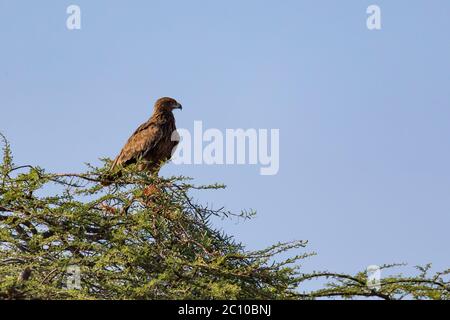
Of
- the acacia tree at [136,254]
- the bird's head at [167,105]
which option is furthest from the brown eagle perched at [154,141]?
the acacia tree at [136,254]

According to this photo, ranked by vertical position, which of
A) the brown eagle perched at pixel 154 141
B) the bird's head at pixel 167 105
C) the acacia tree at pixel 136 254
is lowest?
the acacia tree at pixel 136 254

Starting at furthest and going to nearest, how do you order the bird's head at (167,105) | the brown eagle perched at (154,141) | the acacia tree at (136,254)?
the bird's head at (167,105), the brown eagle perched at (154,141), the acacia tree at (136,254)

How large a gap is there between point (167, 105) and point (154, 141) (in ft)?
3.91

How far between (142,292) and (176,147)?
18.9ft

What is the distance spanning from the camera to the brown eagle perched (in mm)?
12336

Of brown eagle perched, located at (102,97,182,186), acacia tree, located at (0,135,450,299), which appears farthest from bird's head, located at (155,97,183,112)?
acacia tree, located at (0,135,450,299)

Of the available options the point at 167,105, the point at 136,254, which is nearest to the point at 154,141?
the point at 167,105

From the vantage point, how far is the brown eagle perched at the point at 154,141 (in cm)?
1234

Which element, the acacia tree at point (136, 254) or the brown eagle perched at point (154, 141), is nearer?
the acacia tree at point (136, 254)

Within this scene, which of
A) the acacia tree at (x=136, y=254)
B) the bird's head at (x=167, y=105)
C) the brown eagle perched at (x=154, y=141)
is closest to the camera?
the acacia tree at (x=136, y=254)

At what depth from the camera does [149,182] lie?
880cm

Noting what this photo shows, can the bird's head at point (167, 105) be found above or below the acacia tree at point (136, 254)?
above

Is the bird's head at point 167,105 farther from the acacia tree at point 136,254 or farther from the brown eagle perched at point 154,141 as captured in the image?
the acacia tree at point 136,254
